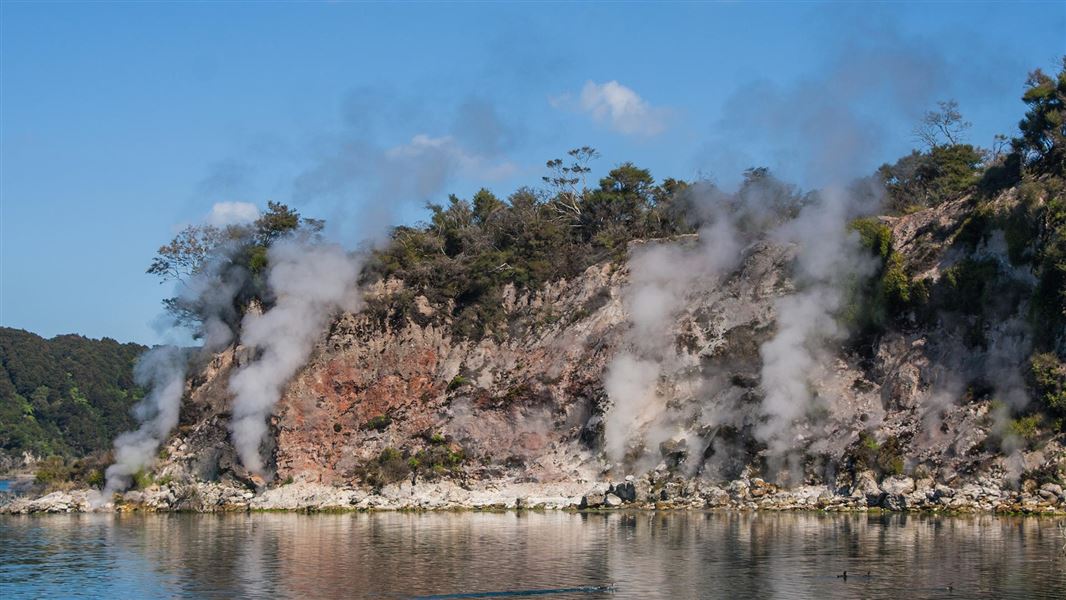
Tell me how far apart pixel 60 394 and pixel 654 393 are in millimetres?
119958

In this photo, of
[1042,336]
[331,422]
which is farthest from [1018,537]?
[331,422]

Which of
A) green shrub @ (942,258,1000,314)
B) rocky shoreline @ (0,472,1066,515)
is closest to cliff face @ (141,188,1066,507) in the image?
green shrub @ (942,258,1000,314)

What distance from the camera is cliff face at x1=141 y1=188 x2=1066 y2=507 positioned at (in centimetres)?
6134

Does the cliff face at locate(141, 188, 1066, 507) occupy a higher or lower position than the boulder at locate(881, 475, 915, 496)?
higher

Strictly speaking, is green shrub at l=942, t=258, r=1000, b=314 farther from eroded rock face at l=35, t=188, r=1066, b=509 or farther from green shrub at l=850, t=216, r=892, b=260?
green shrub at l=850, t=216, r=892, b=260

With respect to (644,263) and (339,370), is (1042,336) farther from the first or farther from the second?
(339,370)

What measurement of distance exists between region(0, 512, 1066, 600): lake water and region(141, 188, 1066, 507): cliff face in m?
5.58

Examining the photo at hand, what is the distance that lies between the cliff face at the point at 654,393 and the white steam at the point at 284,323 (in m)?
1.08

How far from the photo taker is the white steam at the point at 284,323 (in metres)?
76.9

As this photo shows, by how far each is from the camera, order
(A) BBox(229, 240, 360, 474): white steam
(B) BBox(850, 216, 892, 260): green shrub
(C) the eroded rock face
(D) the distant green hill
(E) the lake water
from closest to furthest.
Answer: (E) the lake water < (C) the eroded rock face < (B) BBox(850, 216, 892, 260): green shrub < (A) BBox(229, 240, 360, 474): white steam < (D) the distant green hill

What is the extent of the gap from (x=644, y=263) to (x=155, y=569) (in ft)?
141

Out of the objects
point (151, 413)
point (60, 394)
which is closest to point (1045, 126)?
point (151, 413)

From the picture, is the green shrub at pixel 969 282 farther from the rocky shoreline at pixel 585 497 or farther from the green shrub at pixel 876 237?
the rocky shoreline at pixel 585 497

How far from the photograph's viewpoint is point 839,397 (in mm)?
65875
